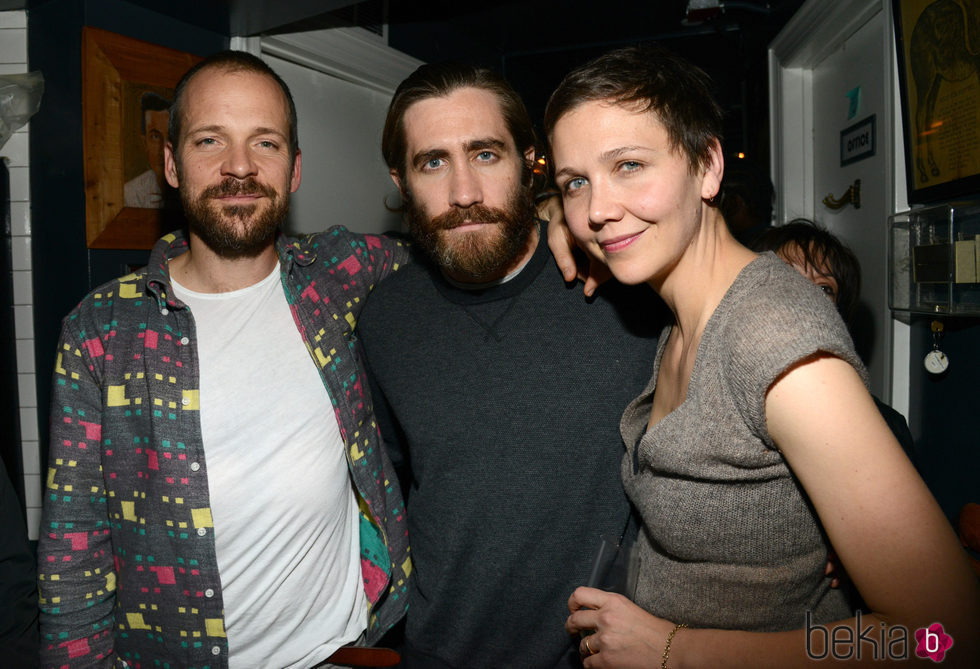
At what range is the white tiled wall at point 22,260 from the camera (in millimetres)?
2287

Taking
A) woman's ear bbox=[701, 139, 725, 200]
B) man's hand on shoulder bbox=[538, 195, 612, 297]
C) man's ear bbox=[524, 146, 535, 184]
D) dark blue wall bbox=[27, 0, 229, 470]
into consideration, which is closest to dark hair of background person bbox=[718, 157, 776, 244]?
man's ear bbox=[524, 146, 535, 184]

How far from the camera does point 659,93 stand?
1118 mm

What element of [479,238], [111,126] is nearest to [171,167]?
[111,126]

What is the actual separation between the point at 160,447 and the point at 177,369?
0.61 ft

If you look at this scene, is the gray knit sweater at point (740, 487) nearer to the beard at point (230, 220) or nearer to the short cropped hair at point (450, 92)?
the short cropped hair at point (450, 92)

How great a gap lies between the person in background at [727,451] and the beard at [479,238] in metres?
0.35

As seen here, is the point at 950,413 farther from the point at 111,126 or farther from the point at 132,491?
the point at 111,126

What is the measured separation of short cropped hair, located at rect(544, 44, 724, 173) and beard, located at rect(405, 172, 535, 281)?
414 mm

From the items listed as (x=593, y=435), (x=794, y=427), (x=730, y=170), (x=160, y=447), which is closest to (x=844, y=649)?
(x=794, y=427)

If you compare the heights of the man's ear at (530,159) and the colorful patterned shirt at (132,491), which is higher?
the man's ear at (530,159)

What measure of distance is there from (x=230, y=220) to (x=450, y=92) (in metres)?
0.65

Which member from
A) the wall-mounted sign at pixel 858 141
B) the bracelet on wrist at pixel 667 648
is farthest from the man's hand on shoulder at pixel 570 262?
the wall-mounted sign at pixel 858 141

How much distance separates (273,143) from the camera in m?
1.73

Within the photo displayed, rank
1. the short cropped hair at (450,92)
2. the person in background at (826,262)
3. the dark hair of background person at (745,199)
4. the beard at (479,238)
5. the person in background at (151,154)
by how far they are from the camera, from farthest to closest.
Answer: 1. the dark hair of background person at (745,199)
2. the person in background at (151,154)
3. the person in background at (826,262)
4. the short cropped hair at (450,92)
5. the beard at (479,238)
